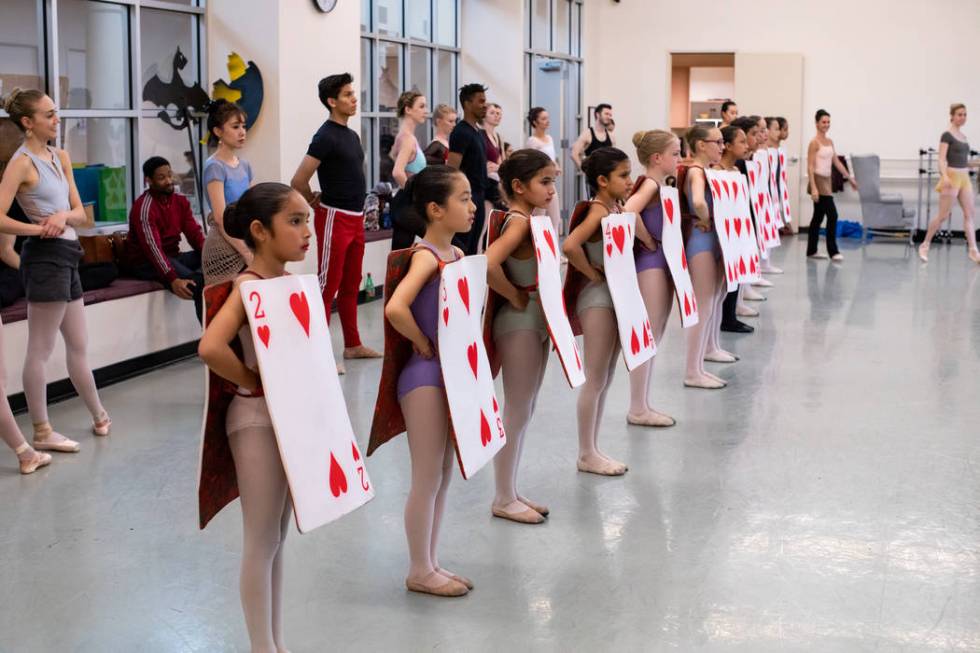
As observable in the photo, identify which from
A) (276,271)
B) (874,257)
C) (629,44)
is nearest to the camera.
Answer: (276,271)

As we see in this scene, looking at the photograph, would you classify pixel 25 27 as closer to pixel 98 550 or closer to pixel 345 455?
pixel 98 550

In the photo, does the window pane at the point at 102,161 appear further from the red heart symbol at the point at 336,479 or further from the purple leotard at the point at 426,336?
the red heart symbol at the point at 336,479

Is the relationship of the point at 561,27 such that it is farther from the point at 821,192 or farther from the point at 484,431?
the point at 484,431

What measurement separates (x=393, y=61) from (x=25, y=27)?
4895 millimetres

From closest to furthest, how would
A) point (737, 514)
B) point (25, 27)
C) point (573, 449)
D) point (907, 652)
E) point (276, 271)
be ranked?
point (276, 271), point (907, 652), point (737, 514), point (573, 449), point (25, 27)

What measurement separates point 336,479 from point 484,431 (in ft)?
2.34

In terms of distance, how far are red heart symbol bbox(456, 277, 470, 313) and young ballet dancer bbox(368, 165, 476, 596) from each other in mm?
65

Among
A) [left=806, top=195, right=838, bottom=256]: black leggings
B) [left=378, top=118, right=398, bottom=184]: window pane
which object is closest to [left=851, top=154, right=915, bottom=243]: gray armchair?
[left=806, top=195, right=838, bottom=256]: black leggings

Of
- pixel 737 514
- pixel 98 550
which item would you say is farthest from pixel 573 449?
pixel 98 550

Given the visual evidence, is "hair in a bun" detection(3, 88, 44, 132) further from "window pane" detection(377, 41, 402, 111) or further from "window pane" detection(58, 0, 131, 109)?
"window pane" detection(377, 41, 402, 111)

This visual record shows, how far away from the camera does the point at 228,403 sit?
2.79 meters

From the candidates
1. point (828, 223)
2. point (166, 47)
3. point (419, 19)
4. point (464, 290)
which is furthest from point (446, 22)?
point (464, 290)

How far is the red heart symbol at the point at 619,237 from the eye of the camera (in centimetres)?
451

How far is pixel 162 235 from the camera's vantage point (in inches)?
263
